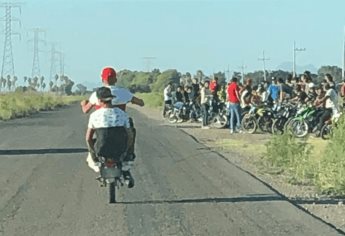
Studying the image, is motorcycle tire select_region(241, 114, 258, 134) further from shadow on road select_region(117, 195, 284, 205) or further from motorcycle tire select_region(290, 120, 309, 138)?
shadow on road select_region(117, 195, 284, 205)

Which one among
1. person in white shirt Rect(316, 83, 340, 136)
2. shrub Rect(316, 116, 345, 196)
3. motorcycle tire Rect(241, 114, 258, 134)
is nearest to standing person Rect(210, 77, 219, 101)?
motorcycle tire Rect(241, 114, 258, 134)

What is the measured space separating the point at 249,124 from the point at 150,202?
780 inches

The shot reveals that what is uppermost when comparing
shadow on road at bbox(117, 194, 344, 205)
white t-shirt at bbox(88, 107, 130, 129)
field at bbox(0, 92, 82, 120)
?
white t-shirt at bbox(88, 107, 130, 129)

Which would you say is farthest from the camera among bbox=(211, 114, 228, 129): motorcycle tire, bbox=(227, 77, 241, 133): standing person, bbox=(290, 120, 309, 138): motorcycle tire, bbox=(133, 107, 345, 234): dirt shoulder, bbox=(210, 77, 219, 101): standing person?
bbox=(210, 77, 219, 101): standing person

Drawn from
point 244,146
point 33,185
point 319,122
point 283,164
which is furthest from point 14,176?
point 319,122

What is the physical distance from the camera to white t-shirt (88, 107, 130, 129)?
14164mm

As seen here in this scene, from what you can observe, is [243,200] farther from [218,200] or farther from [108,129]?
[108,129]

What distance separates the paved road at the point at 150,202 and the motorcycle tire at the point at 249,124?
1077cm

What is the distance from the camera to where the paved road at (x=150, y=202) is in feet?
38.7

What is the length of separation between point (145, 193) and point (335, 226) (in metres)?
4.10

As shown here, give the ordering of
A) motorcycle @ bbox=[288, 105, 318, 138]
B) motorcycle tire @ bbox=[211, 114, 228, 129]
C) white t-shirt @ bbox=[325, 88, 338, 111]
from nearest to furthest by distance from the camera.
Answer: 1. white t-shirt @ bbox=[325, 88, 338, 111]
2. motorcycle @ bbox=[288, 105, 318, 138]
3. motorcycle tire @ bbox=[211, 114, 228, 129]

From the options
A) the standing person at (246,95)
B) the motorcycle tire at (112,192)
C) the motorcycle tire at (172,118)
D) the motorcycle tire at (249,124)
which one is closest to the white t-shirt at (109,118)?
→ the motorcycle tire at (112,192)

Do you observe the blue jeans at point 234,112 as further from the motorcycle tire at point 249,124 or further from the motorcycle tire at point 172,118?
the motorcycle tire at point 172,118

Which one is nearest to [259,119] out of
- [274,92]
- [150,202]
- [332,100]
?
[274,92]
